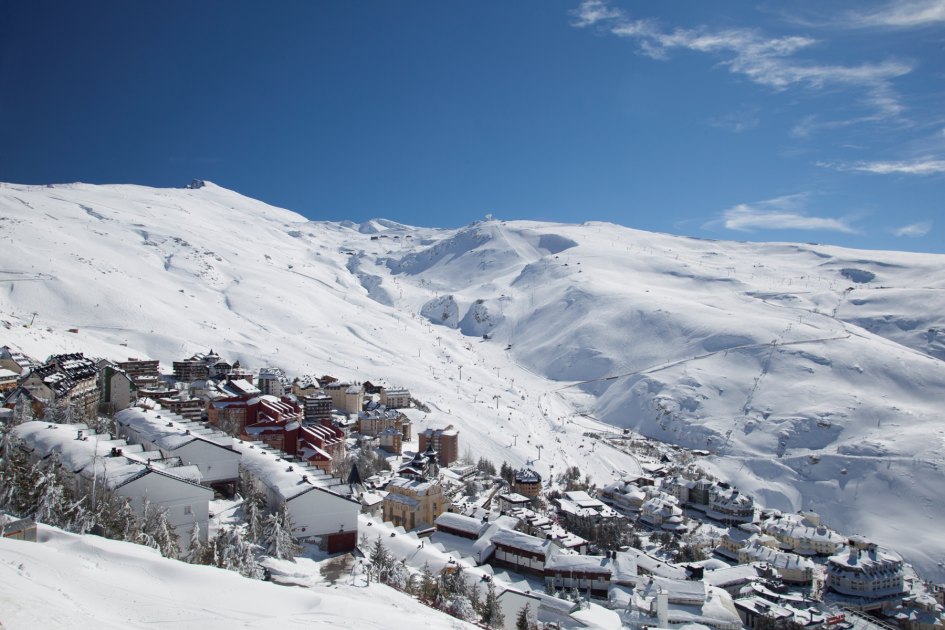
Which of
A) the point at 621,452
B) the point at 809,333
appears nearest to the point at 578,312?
the point at 809,333

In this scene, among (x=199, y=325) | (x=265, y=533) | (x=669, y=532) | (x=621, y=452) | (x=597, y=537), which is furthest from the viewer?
Answer: (x=199, y=325)

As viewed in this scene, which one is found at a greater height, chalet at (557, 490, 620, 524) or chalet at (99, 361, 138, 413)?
chalet at (99, 361, 138, 413)

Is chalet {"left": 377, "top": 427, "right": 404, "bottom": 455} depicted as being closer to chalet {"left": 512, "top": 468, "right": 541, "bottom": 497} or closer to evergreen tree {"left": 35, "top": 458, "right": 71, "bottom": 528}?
chalet {"left": 512, "top": 468, "right": 541, "bottom": 497}

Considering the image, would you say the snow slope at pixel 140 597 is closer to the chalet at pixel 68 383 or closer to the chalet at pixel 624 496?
the chalet at pixel 68 383

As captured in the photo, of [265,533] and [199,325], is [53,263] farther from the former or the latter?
[265,533]

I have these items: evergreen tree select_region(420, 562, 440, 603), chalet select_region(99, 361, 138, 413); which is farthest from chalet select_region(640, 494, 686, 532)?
chalet select_region(99, 361, 138, 413)

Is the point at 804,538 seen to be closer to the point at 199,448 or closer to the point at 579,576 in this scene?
the point at 579,576
